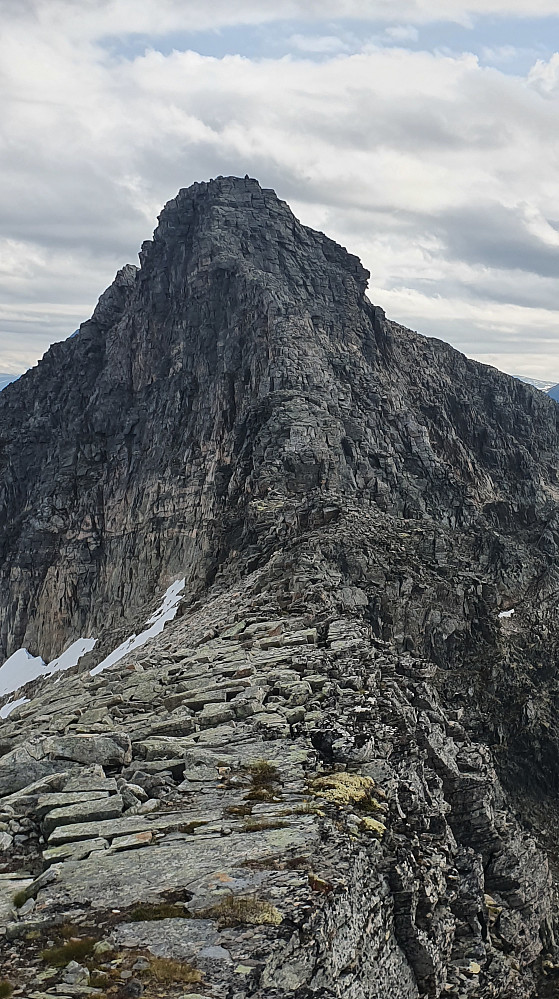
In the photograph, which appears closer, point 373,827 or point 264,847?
point 264,847

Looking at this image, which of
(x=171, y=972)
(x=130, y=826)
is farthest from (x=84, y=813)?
(x=171, y=972)

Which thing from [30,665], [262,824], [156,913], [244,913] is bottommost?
[30,665]

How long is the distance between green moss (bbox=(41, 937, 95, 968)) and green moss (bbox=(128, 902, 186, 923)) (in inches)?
31.1

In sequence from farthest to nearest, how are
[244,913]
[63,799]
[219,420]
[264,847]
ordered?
1. [219,420]
2. [63,799]
3. [264,847]
4. [244,913]

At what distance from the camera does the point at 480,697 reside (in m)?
56.2

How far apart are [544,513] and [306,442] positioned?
4417cm

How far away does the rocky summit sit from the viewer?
38.1ft

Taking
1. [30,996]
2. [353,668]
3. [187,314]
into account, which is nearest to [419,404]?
[187,314]

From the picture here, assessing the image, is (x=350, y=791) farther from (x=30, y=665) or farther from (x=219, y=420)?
(x=30, y=665)

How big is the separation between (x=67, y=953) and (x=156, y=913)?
54.1 inches

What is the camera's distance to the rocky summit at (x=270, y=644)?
1160cm

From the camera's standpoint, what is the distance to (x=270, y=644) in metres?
27.3

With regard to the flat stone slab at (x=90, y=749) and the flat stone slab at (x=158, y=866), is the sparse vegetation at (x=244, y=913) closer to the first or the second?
the flat stone slab at (x=158, y=866)

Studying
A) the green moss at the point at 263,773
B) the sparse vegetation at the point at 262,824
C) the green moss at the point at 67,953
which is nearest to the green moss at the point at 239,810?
the sparse vegetation at the point at 262,824
